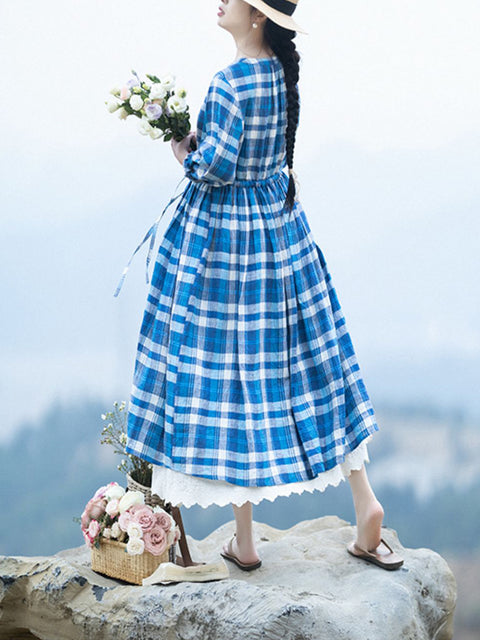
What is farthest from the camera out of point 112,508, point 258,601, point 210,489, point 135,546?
point 112,508

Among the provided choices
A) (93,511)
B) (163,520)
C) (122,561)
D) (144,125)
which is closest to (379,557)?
(163,520)

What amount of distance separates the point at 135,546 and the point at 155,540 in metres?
0.06

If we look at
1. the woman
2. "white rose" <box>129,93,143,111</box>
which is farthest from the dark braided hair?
"white rose" <box>129,93,143,111</box>

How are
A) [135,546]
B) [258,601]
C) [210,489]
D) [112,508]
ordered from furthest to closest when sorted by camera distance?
[112,508] < [135,546] < [210,489] < [258,601]

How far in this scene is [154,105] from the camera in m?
2.37

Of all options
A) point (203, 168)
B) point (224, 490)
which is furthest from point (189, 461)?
point (203, 168)

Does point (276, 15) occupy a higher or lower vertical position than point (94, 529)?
higher

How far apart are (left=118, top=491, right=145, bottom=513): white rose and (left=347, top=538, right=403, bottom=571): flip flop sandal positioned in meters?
0.68

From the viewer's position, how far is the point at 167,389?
235cm

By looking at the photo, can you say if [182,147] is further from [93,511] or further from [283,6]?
[93,511]

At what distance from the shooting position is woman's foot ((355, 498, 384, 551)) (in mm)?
2527

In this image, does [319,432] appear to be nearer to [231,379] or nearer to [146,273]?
[231,379]

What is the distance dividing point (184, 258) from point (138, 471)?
71cm

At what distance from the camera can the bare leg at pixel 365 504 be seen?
2.52m
